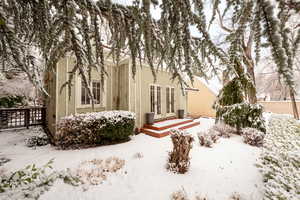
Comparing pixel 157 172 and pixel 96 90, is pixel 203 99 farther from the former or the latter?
pixel 157 172

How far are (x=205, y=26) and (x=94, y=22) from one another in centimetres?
96

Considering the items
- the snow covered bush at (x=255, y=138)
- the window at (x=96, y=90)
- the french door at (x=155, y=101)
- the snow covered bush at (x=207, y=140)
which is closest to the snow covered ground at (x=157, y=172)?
the snow covered bush at (x=207, y=140)

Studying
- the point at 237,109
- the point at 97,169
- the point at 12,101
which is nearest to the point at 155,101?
the point at 237,109

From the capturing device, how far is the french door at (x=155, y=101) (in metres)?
7.70

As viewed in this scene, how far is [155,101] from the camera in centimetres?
782

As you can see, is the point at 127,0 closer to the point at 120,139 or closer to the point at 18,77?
the point at 120,139

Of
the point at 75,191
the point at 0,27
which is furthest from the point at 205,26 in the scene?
the point at 75,191

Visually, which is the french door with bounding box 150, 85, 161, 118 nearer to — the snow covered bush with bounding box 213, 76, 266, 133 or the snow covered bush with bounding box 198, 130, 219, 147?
the snow covered bush with bounding box 213, 76, 266, 133

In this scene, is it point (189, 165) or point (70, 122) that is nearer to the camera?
point (189, 165)

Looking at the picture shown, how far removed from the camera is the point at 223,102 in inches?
243

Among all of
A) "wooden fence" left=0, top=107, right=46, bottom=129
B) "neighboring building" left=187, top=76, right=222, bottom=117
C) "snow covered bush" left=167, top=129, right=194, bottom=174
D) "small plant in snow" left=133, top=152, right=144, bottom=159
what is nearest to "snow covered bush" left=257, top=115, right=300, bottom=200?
"snow covered bush" left=167, top=129, right=194, bottom=174

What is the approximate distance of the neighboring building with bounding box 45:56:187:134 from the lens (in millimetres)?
5262

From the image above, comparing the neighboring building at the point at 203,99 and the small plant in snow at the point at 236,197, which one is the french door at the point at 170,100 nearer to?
the neighboring building at the point at 203,99

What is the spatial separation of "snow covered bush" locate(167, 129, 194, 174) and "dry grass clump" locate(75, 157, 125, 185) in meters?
1.36
